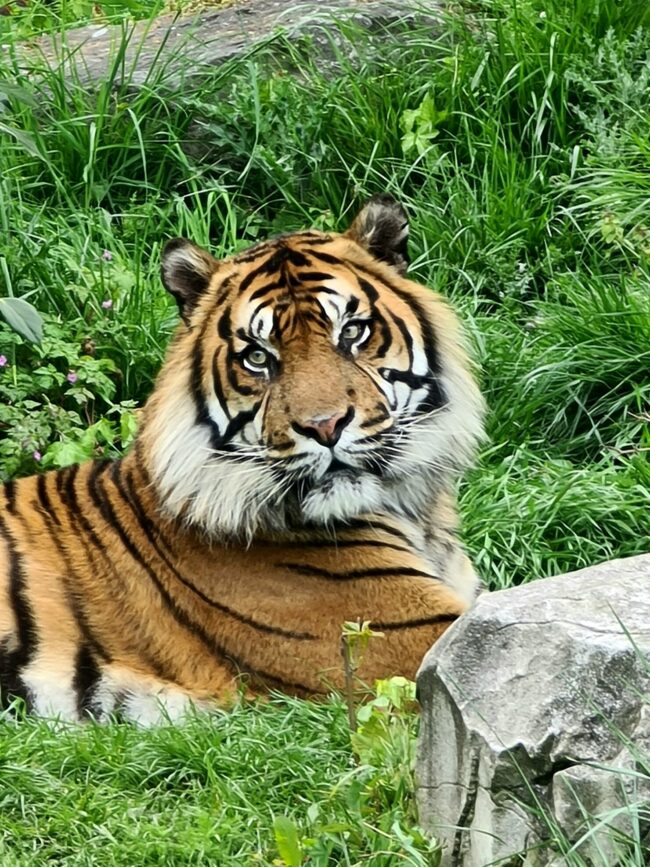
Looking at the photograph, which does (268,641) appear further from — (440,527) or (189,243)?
(189,243)

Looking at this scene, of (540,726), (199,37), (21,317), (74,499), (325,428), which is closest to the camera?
(540,726)

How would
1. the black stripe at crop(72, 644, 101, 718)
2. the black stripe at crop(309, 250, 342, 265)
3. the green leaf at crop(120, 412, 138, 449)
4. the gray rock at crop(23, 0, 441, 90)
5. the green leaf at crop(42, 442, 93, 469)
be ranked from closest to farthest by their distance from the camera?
1. the black stripe at crop(72, 644, 101, 718)
2. the black stripe at crop(309, 250, 342, 265)
3. the green leaf at crop(42, 442, 93, 469)
4. the green leaf at crop(120, 412, 138, 449)
5. the gray rock at crop(23, 0, 441, 90)

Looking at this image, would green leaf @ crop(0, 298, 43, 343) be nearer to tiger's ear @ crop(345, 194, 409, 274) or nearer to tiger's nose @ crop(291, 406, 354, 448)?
tiger's nose @ crop(291, 406, 354, 448)

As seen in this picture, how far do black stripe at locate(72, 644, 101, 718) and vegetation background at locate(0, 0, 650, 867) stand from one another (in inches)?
59.1

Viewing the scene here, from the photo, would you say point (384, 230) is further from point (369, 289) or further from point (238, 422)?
point (238, 422)

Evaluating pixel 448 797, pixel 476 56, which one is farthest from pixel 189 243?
pixel 476 56

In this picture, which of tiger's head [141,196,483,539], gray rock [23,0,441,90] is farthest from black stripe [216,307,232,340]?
gray rock [23,0,441,90]

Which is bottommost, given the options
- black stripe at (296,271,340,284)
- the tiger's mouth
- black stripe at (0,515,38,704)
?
black stripe at (0,515,38,704)

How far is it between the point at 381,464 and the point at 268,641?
0.61m

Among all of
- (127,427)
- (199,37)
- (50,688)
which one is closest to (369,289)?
(50,688)

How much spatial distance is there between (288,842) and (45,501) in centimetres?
215

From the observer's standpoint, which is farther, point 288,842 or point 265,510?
point 265,510

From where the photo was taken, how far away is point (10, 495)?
4941 mm

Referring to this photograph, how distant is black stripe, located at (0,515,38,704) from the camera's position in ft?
14.8
